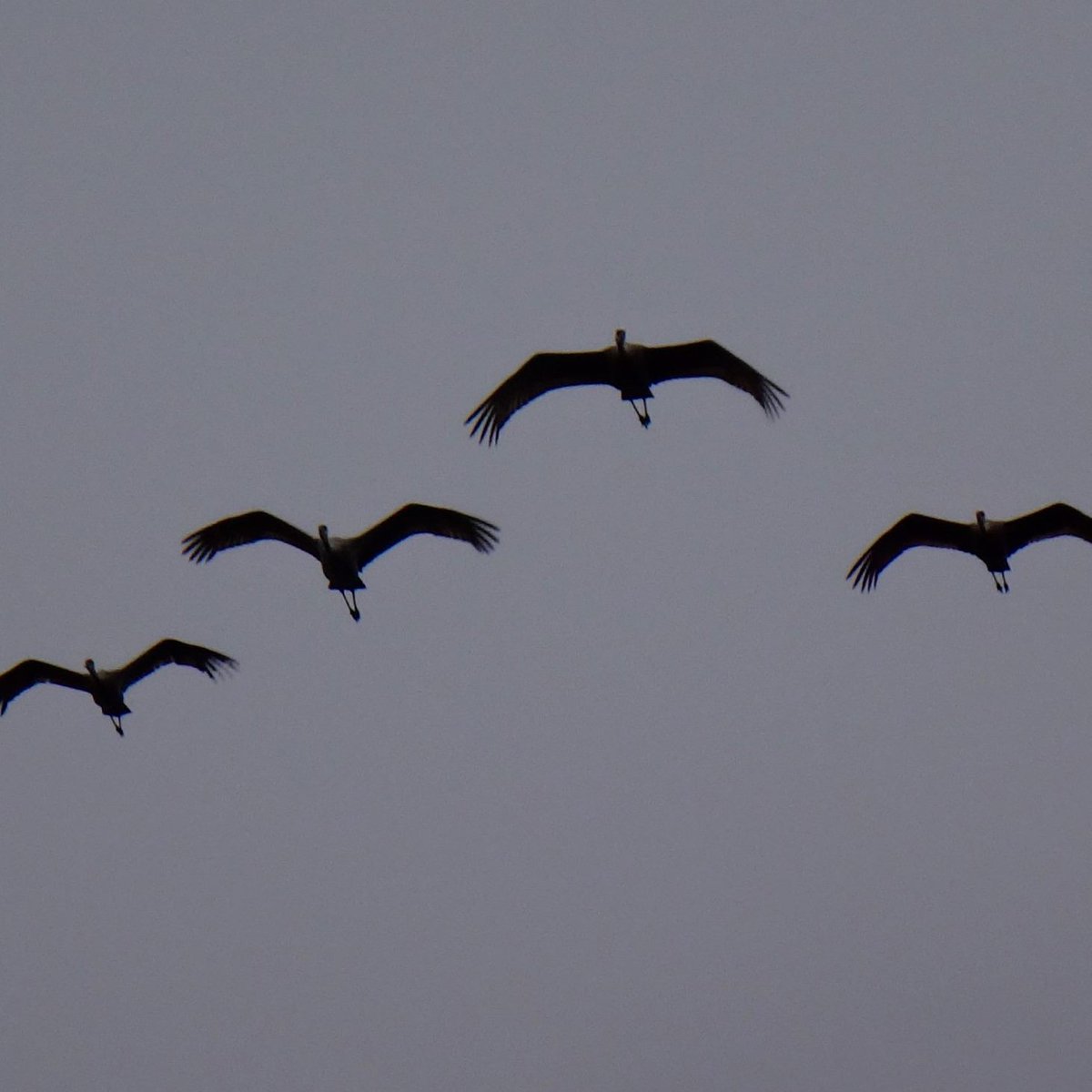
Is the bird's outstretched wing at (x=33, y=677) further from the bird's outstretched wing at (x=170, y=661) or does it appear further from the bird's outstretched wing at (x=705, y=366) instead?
the bird's outstretched wing at (x=705, y=366)

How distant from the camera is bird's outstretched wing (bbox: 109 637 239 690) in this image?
24156 mm

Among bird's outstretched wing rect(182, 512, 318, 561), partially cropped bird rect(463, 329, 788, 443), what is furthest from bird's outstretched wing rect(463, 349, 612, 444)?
bird's outstretched wing rect(182, 512, 318, 561)

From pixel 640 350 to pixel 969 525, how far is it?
15.7 ft

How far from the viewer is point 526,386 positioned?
21.1 m

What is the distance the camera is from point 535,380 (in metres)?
21.1

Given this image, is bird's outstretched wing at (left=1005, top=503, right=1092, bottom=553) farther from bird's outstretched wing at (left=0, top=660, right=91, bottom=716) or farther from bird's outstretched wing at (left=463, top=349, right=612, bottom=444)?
bird's outstretched wing at (left=0, top=660, right=91, bottom=716)

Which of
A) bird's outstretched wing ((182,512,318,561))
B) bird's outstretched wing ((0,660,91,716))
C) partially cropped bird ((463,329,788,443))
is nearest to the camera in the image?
partially cropped bird ((463,329,788,443))

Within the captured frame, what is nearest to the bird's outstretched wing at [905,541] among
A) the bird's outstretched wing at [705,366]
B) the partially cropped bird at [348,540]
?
the bird's outstretched wing at [705,366]

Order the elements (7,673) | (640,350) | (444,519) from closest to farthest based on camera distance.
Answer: (640,350) → (444,519) → (7,673)

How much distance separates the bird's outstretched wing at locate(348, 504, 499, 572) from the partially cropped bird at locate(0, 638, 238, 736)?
11.3ft

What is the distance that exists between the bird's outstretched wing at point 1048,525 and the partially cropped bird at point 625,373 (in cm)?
358

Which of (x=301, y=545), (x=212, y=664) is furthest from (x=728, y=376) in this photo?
(x=212, y=664)

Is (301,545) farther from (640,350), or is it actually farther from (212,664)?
(640,350)

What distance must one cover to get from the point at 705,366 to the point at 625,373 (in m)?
0.99
